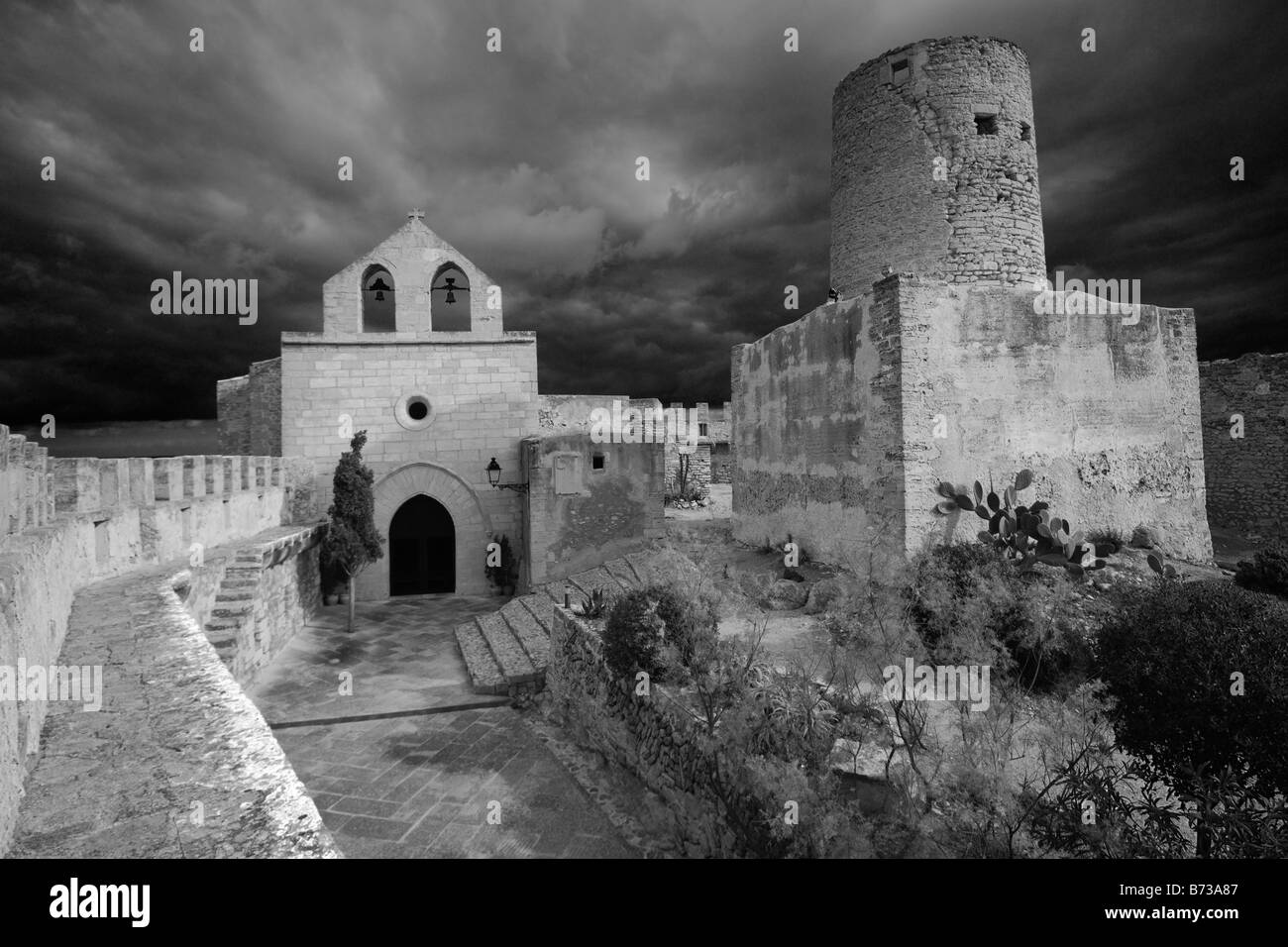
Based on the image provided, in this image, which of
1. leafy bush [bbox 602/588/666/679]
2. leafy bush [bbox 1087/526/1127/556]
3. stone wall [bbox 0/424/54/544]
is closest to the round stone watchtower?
leafy bush [bbox 1087/526/1127/556]

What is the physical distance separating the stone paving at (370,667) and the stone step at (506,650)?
0.42 metres

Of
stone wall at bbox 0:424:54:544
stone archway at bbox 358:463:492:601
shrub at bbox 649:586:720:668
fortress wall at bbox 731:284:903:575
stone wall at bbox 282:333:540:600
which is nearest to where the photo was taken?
stone wall at bbox 0:424:54:544

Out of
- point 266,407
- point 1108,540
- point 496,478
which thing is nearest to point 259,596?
point 496,478

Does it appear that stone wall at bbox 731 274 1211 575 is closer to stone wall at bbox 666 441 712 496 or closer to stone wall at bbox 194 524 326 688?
stone wall at bbox 194 524 326 688

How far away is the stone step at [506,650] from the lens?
811 centimetres

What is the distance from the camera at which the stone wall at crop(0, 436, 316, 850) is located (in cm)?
250

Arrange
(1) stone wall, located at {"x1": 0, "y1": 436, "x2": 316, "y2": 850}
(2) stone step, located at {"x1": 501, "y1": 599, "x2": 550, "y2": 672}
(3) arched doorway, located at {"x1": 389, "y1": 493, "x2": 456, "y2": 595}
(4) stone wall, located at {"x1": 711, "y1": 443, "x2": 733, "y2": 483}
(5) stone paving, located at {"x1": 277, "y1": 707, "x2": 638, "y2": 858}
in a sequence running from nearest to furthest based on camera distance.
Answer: (1) stone wall, located at {"x1": 0, "y1": 436, "x2": 316, "y2": 850} < (5) stone paving, located at {"x1": 277, "y1": 707, "x2": 638, "y2": 858} < (2) stone step, located at {"x1": 501, "y1": 599, "x2": 550, "y2": 672} < (3) arched doorway, located at {"x1": 389, "y1": 493, "x2": 456, "y2": 595} < (4) stone wall, located at {"x1": 711, "y1": 443, "x2": 733, "y2": 483}

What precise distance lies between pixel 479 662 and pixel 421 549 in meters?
5.56

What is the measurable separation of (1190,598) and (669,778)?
13.6ft

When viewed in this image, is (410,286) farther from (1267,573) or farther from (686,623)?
(1267,573)

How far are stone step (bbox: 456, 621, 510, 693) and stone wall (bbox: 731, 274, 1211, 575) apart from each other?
199 inches
